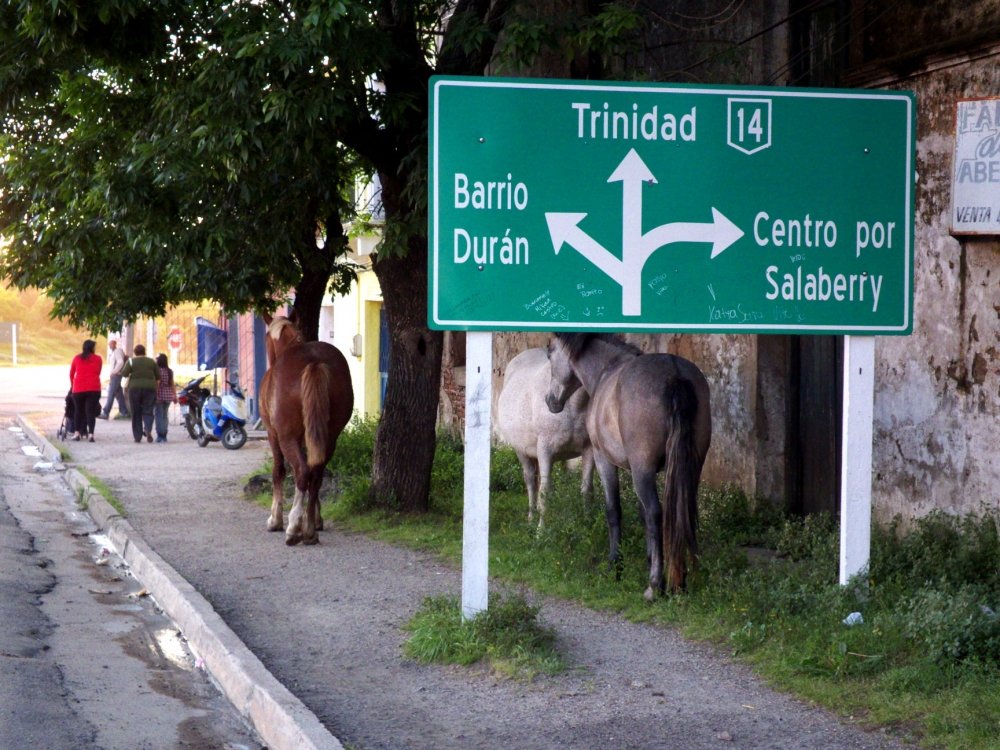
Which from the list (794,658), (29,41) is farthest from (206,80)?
(794,658)

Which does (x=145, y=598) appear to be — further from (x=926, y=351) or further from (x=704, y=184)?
(x=926, y=351)

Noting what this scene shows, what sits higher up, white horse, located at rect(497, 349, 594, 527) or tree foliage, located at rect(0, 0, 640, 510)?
tree foliage, located at rect(0, 0, 640, 510)

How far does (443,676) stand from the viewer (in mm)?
5840

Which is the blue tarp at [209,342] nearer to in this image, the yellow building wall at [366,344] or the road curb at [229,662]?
the yellow building wall at [366,344]

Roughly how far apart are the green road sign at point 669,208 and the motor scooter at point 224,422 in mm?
14705

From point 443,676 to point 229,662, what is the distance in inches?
48.8

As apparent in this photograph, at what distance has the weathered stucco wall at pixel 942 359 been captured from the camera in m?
7.66

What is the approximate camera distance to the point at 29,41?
32.2 ft

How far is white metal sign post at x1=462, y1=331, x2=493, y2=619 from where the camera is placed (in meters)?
6.30

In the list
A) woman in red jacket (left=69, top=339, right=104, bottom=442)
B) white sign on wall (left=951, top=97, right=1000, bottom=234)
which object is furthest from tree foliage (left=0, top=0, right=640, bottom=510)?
woman in red jacket (left=69, top=339, right=104, bottom=442)

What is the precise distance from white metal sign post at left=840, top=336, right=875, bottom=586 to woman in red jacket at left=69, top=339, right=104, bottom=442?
1723 centimetres

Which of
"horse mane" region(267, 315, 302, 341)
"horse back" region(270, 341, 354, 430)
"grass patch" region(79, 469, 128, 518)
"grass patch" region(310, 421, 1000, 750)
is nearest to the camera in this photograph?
"grass patch" region(310, 421, 1000, 750)

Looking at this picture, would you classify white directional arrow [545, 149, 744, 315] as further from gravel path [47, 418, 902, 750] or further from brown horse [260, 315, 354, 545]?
brown horse [260, 315, 354, 545]

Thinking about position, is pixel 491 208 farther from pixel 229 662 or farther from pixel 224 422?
pixel 224 422
